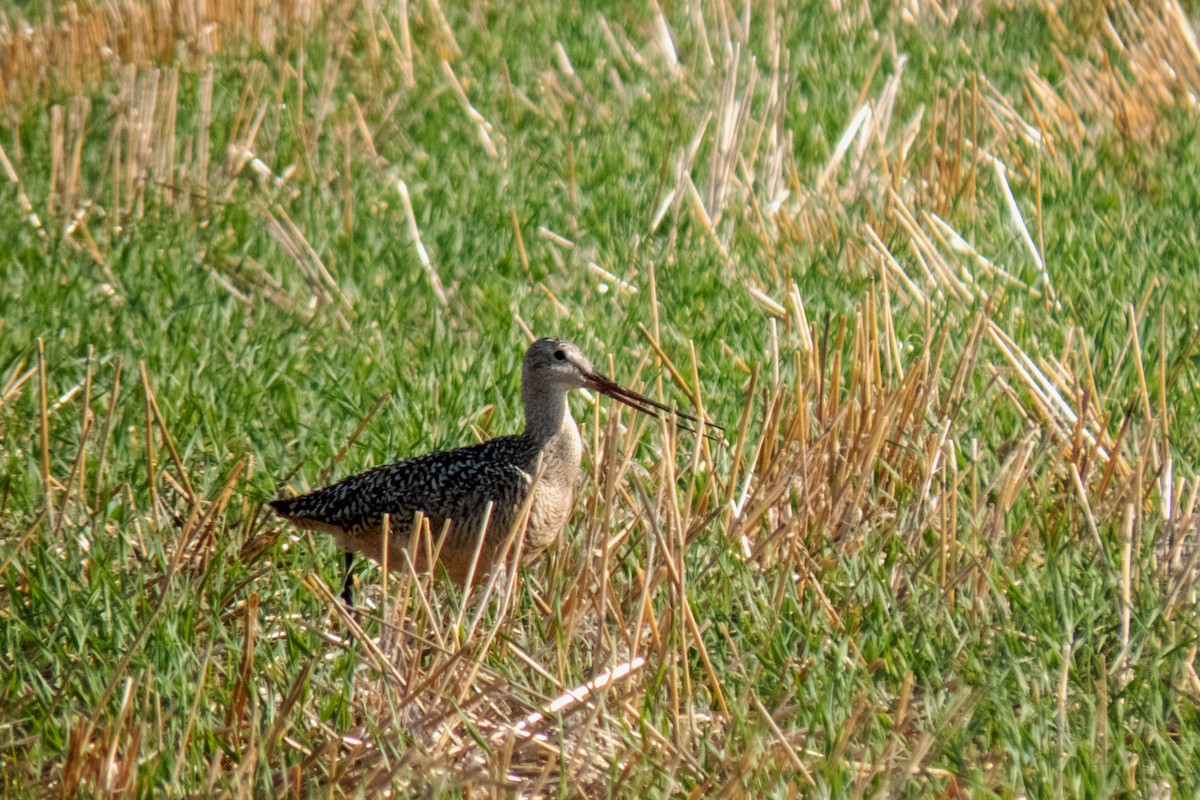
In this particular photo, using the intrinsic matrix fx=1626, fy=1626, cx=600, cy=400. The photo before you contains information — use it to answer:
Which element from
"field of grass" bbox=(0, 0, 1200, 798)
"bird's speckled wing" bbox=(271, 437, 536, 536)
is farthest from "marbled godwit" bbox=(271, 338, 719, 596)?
"field of grass" bbox=(0, 0, 1200, 798)

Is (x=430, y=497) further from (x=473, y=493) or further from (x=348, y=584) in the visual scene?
(x=348, y=584)

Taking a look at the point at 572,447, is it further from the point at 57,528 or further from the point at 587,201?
the point at 587,201

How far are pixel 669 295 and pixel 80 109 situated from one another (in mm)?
2784

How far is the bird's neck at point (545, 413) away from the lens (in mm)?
4215

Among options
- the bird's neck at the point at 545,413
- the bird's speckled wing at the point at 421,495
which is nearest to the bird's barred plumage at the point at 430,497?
the bird's speckled wing at the point at 421,495

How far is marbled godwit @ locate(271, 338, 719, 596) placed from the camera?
3.98 metres

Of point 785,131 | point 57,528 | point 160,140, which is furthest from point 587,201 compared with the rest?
point 57,528

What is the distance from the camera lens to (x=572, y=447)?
4.20 meters

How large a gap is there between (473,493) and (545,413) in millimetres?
332

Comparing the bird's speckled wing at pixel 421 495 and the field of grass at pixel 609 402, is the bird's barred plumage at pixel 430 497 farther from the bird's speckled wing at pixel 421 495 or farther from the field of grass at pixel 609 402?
the field of grass at pixel 609 402

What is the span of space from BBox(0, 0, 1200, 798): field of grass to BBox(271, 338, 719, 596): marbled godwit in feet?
0.34

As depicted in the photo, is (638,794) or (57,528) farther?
(57,528)

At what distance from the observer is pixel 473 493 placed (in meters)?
4.02

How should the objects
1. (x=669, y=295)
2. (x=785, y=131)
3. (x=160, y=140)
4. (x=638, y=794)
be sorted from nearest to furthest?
(x=638, y=794) → (x=669, y=295) → (x=160, y=140) → (x=785, y=131)
